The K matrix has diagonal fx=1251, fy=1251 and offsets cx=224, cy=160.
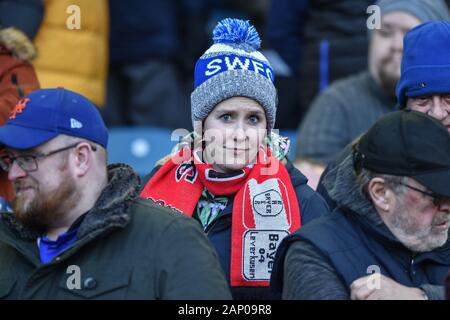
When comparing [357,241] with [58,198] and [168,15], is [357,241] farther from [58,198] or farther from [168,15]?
[168,15]

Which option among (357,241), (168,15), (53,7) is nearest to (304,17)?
(168,15)

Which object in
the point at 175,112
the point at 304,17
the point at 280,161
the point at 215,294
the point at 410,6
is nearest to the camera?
the point at 215,294

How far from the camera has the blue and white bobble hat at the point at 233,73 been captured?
5895mm

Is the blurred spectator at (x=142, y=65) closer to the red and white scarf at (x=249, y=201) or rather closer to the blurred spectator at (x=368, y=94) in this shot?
the blurred spectator at (x=368, y=94)

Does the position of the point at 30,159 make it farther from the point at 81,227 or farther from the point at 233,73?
the point at 233,73

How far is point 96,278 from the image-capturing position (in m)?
4.99

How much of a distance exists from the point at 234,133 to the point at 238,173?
20 centimetres

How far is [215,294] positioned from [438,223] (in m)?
0.99

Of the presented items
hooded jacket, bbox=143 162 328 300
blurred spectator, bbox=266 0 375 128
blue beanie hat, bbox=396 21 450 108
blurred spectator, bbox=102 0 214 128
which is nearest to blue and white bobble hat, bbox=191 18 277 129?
hooded jacket, bbox=143 162 328 300

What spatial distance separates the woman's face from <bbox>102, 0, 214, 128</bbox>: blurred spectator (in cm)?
330

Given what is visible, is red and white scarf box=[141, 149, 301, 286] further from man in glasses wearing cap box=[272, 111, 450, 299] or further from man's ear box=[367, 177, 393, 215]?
man's ear box=[367, 177, 393, 215]

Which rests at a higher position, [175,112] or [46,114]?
[46,114]

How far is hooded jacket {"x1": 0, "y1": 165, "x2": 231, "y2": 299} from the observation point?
16.2ft

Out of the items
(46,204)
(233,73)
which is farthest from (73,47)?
(46,204)
